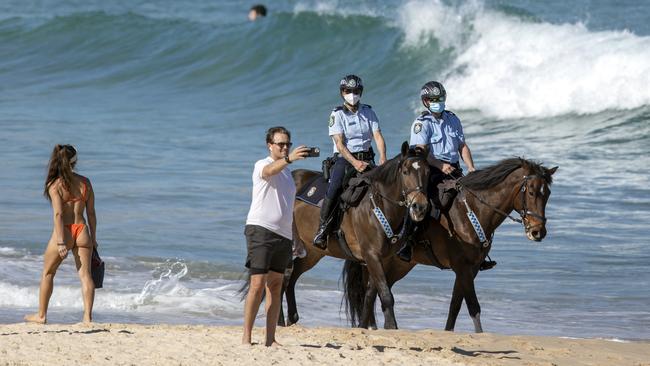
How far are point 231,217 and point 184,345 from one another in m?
9.50

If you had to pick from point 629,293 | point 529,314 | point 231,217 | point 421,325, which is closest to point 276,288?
point 421,325

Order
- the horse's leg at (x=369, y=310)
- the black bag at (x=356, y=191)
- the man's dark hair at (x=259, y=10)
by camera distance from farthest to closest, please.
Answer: the man's dark hair at (x=259, y=10) → the horse's leg at (x=369, y=310) → the black bag at (x=356, y=191)

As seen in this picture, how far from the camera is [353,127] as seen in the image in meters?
12.8

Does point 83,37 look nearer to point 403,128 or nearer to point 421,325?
point 403,128

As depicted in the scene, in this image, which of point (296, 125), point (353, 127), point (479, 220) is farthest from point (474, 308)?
point (296, 125)

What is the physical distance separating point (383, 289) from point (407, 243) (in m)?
0.60

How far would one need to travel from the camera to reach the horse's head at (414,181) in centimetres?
1196

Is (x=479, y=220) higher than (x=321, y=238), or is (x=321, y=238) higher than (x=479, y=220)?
(x=479, y=220)

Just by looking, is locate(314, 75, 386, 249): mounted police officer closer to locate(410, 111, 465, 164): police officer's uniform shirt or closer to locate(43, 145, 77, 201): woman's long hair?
locate(410, 111, 465, 164): police officer's uniform shirt

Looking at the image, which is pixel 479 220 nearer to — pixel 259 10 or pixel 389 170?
pixel 389 170

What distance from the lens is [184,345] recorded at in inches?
395

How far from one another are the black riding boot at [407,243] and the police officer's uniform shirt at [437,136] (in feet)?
2.32

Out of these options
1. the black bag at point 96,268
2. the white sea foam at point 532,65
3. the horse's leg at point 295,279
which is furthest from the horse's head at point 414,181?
the white sea foam at point 532,65

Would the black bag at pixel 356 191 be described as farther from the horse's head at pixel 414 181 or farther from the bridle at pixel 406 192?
the horse's head at pixel 414 181
